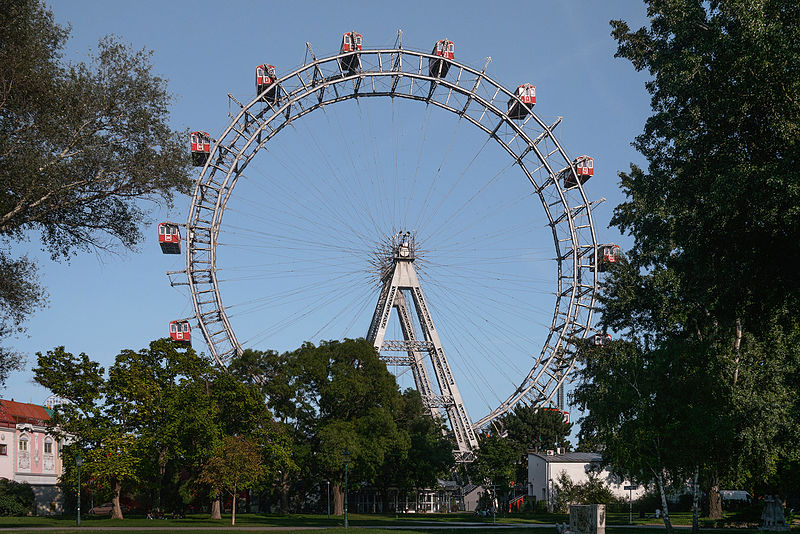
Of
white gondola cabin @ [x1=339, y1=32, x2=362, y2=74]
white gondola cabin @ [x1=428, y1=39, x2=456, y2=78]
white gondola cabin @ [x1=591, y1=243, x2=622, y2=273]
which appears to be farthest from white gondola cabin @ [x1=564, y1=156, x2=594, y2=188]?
white gondola cabin @ [x1=339, y1=32, x2=362, y2=74]

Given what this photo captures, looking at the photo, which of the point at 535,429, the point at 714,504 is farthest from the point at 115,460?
the point at 535,429

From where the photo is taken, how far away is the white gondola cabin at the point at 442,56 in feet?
210

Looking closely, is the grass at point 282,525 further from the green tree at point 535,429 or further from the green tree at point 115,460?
the green tree at point 535,429

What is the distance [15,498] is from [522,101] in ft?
152

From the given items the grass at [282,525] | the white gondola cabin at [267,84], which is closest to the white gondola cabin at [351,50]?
the white gondola cabin at [267,84]

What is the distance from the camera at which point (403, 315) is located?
66875 mm

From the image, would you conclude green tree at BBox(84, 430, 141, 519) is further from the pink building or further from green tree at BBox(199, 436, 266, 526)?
the pink building

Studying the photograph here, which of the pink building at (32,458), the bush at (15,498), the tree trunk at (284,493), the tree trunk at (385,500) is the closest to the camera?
the bush at (15,498)

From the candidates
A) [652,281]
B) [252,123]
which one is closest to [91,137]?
[652,281]

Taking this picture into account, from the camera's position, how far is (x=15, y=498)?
57312 mm

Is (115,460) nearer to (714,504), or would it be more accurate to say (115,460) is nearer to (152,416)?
(152,416)

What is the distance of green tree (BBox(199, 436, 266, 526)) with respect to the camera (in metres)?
51.2

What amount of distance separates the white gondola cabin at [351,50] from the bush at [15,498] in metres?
37.1

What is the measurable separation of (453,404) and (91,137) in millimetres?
49193
